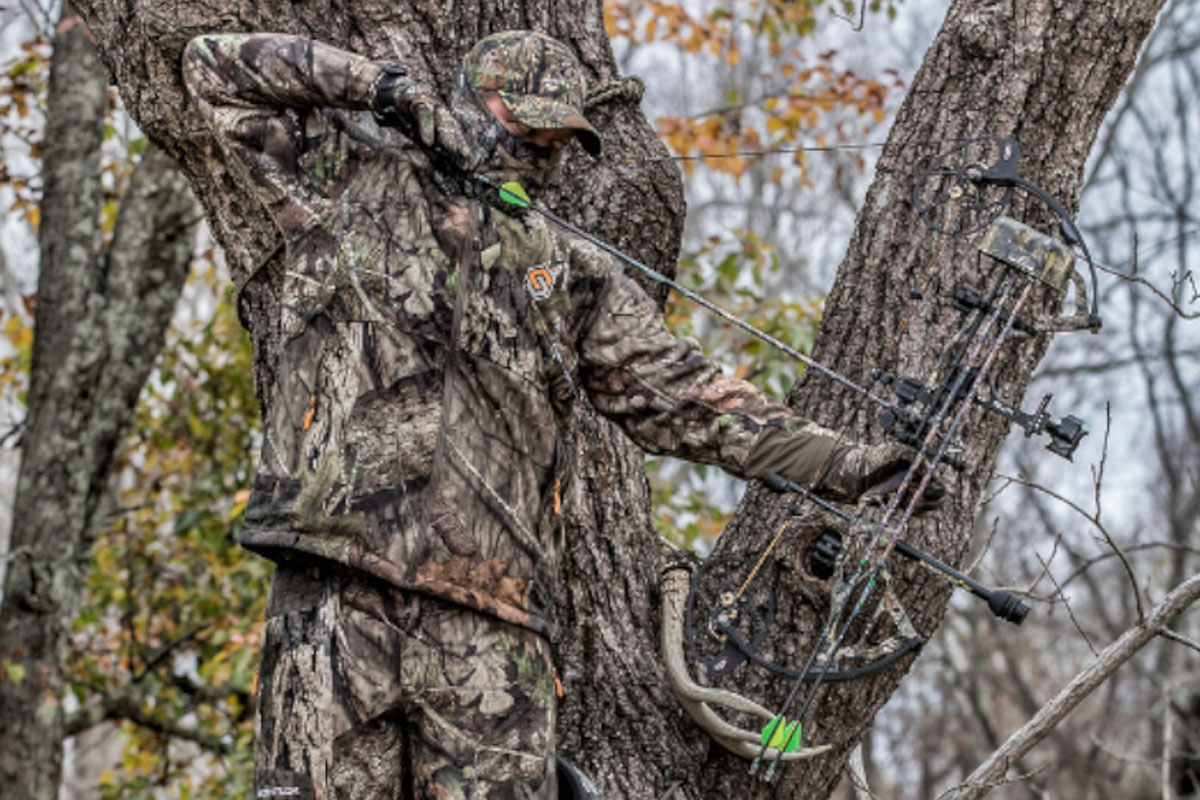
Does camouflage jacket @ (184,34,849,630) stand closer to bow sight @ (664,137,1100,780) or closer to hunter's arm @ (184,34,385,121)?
hunter's arm @ (184,34,385,121)

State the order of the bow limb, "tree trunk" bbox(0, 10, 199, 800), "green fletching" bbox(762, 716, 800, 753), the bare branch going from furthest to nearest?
"tree trunk" bbox(0, 10, 199, 800) < the bare branch < the bow limb < "green fletching" bbox(762, 716, 800, 753)

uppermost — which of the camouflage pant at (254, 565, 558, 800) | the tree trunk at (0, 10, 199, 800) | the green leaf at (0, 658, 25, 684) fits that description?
the tree trunk at (0, 10, 199, 800)

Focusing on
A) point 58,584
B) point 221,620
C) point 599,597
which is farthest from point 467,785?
point 221,620

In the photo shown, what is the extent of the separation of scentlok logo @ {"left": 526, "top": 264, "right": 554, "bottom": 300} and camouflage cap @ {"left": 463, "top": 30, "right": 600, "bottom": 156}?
0.30 meters

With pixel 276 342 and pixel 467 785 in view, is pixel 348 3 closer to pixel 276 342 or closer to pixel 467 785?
pixel 276 342

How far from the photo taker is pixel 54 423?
7242 millimetres

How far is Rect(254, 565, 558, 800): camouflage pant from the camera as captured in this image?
2.92m

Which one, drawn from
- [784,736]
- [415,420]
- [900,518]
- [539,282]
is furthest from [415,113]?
[784,736]

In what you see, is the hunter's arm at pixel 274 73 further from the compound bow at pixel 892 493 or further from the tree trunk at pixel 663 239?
the tree trunk at pixel 663 239

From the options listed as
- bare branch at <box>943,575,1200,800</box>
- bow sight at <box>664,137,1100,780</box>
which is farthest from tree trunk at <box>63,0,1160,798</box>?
bare branch at <box>943,575,1200,800</box>

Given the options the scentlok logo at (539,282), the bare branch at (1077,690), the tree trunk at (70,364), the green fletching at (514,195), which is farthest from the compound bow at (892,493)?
the tree trunk at (70,364)

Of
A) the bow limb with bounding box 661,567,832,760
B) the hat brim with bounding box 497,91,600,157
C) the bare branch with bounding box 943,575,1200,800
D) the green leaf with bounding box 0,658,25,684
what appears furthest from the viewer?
the green leaf with bounding box 0,658,25,684

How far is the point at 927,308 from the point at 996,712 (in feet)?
74.4

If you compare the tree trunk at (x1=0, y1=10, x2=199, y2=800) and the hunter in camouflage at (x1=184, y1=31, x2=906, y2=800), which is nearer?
the hunter in camouflage at (x1=184, y1=31, x2=906, y2=800)
